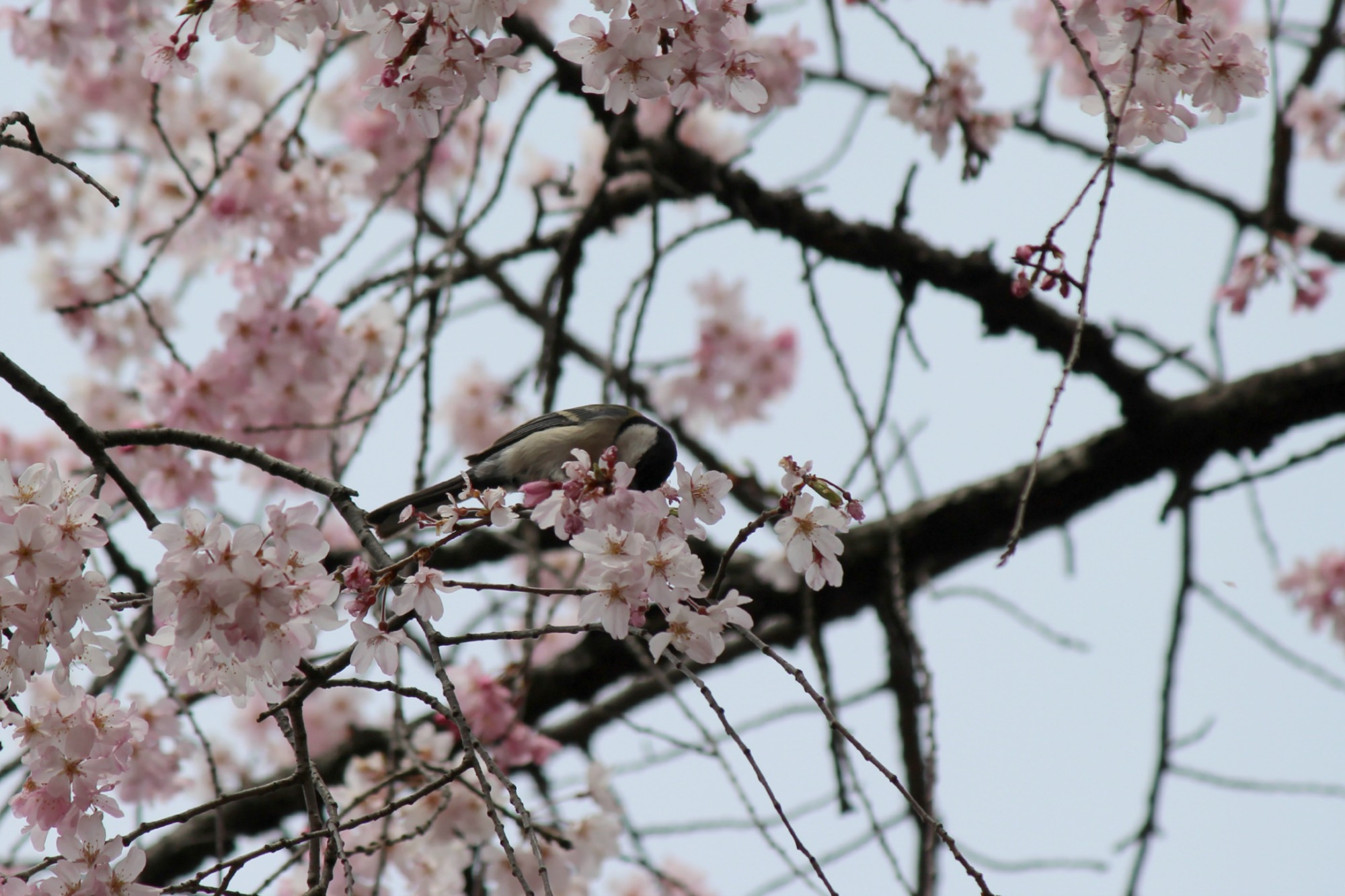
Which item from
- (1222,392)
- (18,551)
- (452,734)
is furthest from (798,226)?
(18,551)

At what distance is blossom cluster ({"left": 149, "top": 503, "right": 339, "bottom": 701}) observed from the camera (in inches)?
54.6

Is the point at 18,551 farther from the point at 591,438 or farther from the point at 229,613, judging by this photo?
the point at 591,438

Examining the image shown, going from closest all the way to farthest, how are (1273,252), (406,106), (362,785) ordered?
(406,106)
(362,785)
(1273,252)

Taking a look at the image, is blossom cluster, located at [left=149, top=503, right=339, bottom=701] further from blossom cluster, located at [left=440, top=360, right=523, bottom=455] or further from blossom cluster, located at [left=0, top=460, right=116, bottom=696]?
blossom cluster, located at [left=440, top=360, right=523, bottom=455]

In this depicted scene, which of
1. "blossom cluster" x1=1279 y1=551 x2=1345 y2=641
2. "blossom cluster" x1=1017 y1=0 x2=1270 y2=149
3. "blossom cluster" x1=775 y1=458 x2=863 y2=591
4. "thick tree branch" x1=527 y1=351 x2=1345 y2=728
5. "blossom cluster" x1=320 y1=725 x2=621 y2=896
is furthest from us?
"blossom cluster" x1=1279 y1=551 x2=1345 y2=641

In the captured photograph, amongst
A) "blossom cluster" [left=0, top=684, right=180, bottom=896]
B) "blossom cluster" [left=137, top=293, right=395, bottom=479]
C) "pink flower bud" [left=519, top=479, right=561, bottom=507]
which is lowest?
"blossom cluster" [left=0, top=684, right=180, bottom=896]

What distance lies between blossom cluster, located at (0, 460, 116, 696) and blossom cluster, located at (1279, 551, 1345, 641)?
16.3 ft

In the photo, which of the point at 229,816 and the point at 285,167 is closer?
the point at 285,167

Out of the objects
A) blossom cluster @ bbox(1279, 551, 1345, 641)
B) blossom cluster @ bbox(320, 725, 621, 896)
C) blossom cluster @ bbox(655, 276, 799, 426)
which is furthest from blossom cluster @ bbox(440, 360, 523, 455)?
blossom cluster @ bbox(1279, 551, 1345, 641)

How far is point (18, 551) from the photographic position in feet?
4.70

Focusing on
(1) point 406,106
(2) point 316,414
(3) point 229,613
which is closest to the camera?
(3) point 229,613

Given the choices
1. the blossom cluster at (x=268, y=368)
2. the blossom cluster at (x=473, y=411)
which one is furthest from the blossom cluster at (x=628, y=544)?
the blossom cluster at (x=473, y=411)

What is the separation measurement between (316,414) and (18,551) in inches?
→ 97.4

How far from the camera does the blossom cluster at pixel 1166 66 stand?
5.55 ft
